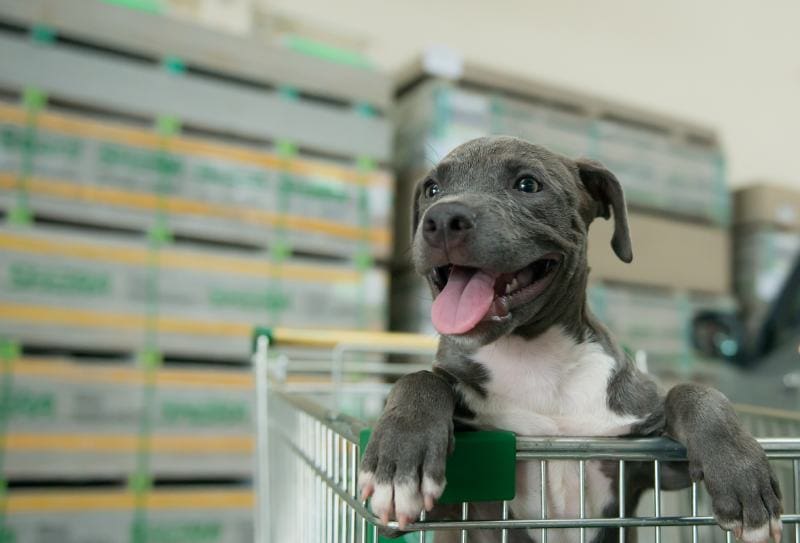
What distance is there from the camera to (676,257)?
383cm

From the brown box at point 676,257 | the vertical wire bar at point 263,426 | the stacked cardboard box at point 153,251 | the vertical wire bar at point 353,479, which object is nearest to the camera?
the vertical wire bar at point 353,479

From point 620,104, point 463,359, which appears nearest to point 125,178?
point 463,359

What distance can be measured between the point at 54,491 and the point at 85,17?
184 cm

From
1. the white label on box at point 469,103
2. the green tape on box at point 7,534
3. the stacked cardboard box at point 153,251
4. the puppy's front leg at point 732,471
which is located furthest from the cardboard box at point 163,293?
the puppy's front leg at point 732,471

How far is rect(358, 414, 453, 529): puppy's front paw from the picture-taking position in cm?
67

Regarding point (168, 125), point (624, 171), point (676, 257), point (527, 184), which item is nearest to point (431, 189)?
point (527, 184)

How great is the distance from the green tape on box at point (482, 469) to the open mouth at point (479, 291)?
0.18 meters

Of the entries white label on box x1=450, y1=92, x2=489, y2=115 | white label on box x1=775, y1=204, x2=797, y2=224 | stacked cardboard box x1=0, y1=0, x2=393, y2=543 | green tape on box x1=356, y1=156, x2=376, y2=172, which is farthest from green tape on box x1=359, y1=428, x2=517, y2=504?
white label on box x1=775, y1=204, x2=797, y2=224

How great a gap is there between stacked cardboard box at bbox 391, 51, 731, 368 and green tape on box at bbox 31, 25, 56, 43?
1.60 meters

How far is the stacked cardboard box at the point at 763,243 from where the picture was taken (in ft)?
13.5

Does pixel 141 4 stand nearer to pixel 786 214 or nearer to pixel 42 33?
pixel 42 33

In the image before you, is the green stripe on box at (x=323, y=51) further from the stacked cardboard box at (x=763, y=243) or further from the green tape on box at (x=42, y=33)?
the stacked cardboard box at (x=763, y=243)

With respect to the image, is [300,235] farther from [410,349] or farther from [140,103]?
[410,349]

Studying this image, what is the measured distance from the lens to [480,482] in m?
0.73
